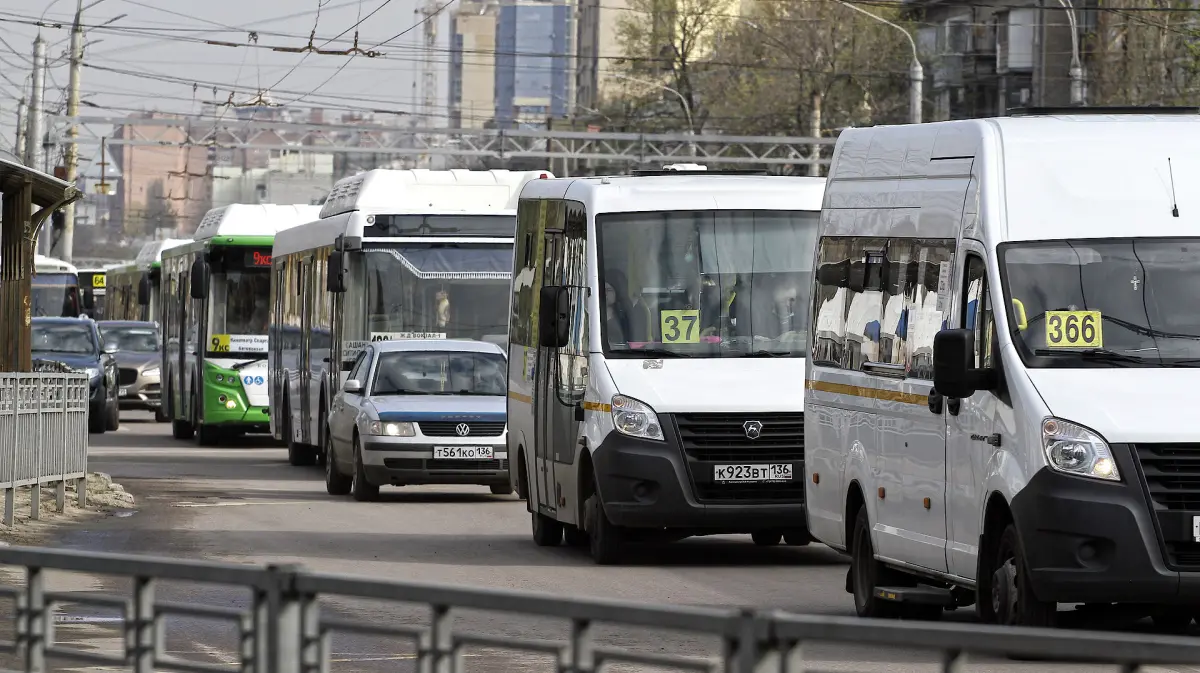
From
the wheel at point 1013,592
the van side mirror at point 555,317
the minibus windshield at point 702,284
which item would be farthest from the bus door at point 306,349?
the wheel at point 1013,592

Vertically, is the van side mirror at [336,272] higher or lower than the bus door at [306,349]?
higher

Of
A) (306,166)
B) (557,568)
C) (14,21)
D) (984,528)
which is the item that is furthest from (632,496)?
(306,166)

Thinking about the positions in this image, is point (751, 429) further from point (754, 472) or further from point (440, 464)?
point (440, 464)

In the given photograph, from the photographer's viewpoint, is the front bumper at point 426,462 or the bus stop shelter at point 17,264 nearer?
the front bumper at point 426,462

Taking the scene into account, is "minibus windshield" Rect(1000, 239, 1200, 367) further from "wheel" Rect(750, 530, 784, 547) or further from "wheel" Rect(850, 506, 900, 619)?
"wheel" Rect(750, 530, 784, 547)

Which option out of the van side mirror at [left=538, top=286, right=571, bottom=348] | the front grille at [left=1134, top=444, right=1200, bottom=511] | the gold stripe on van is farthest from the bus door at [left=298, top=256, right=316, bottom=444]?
the front grille at [left=1134, top=444, right=1200, bottom=511]

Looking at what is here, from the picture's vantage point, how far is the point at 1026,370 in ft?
32.7

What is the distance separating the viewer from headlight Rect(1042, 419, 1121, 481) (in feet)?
31.4

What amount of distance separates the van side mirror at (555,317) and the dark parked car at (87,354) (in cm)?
2141

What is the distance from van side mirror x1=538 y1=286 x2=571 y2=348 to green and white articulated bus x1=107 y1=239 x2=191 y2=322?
32386mm

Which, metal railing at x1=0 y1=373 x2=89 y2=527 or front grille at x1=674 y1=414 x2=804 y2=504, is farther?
metal railing at x1=0 y1=373 x2=89 y2=527

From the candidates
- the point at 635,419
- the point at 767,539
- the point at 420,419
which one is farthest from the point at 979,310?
the point at 420,419

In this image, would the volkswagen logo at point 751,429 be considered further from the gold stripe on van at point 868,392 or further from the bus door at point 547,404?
the gold stripe on van at point 868,392

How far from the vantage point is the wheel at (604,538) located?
15.2m
